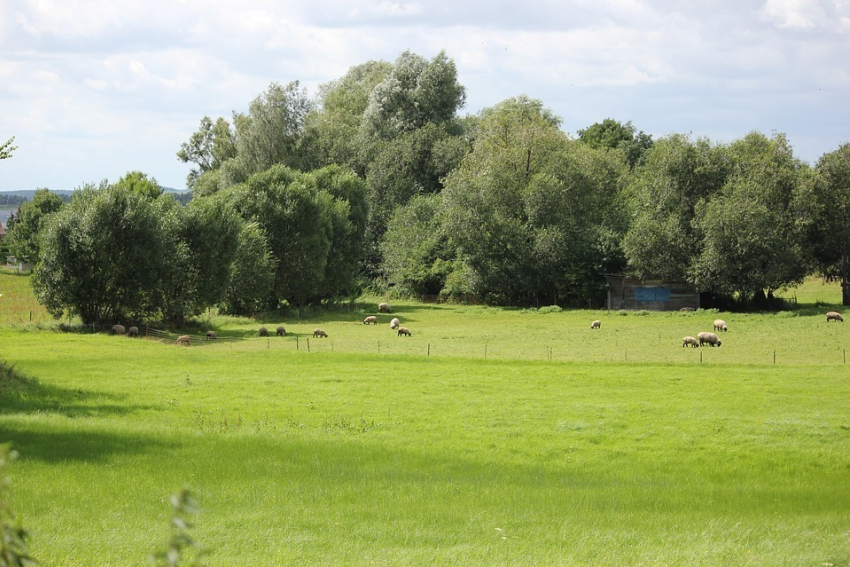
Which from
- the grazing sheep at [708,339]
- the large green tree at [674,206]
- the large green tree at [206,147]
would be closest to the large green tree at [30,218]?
the large green tree at [206,147]

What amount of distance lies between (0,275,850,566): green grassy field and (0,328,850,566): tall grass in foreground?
9cm

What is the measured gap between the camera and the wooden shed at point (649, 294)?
81.9 m

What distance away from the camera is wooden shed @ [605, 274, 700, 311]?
8194 centimetres

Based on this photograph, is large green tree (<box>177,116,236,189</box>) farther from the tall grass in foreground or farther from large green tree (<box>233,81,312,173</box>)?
the tall grass in foreground

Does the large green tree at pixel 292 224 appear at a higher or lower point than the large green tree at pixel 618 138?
lower

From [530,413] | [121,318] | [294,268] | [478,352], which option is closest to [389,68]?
[294,268]

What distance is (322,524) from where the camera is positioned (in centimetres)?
A: 1511

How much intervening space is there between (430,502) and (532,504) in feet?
7.05

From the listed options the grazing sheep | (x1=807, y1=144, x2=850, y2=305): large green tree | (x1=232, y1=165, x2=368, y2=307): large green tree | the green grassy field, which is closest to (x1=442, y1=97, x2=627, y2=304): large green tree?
(x1=232, y1=165, x2=368, y2=307): large green tree

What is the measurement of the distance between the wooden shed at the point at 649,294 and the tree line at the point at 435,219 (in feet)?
5.63

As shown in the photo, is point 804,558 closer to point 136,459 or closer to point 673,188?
point 136,459

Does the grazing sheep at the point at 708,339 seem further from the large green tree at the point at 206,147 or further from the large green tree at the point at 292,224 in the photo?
the large green tree at the point at 206,147

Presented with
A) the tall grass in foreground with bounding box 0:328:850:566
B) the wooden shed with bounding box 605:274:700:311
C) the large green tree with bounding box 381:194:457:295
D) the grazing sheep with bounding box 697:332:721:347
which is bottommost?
the tall grass in foreground with bounding box 0:328:850:566

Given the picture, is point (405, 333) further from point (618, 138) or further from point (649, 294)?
point (618, 138)
